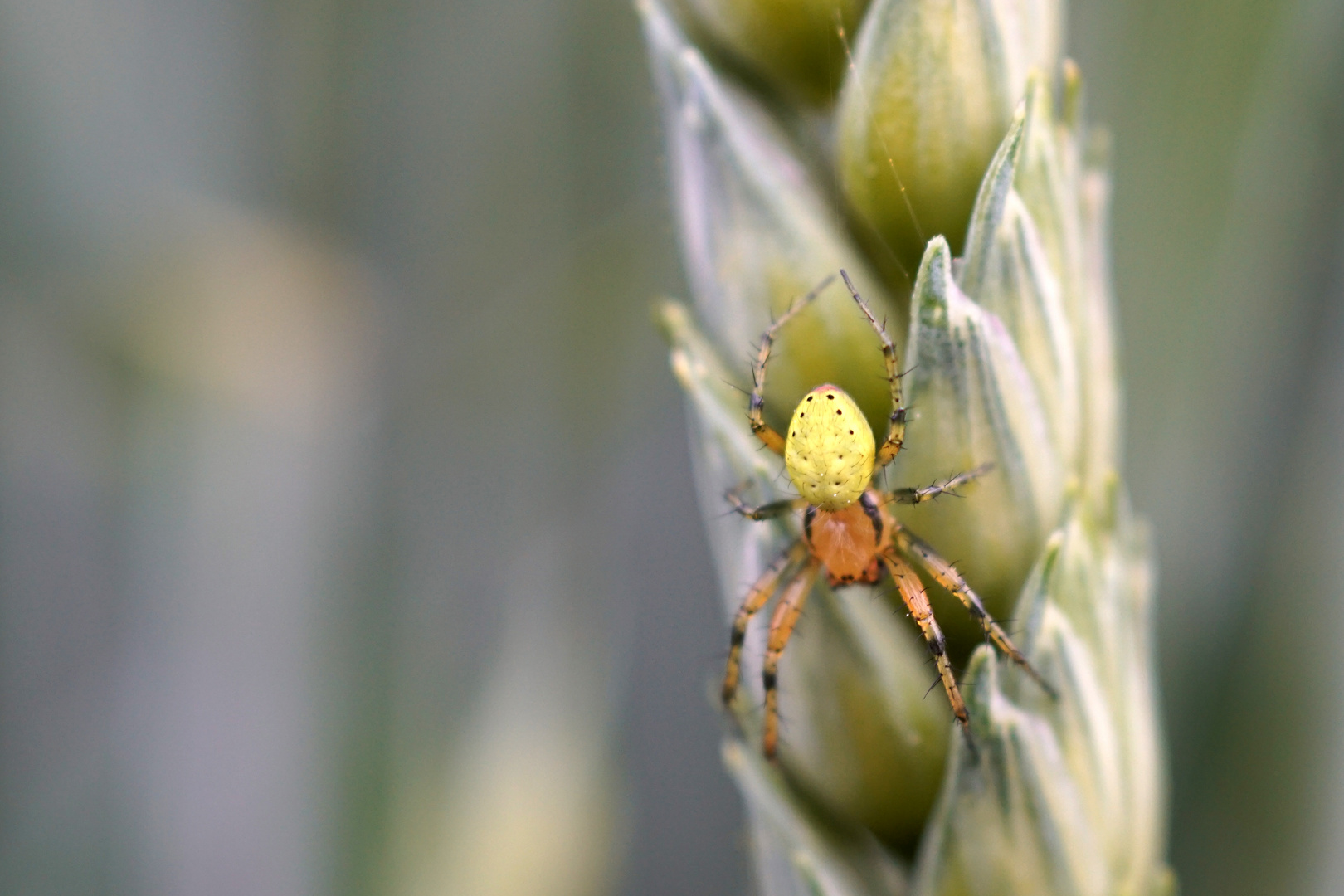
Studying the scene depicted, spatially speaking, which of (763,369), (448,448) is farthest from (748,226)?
(448,448)

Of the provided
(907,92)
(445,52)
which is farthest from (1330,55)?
(445,52)

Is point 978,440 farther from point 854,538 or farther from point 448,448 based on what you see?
point 448,448

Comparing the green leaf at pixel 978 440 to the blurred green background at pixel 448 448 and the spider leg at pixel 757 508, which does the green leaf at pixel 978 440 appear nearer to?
the spider leg at pixel 757 508

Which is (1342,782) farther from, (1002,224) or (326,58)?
(326,58)

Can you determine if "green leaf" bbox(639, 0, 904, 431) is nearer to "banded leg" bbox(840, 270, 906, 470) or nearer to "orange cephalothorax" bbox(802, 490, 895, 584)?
"banded leg" bbox(840, 270, 906, 470)

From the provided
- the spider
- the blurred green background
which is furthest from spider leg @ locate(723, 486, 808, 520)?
the blurred green background

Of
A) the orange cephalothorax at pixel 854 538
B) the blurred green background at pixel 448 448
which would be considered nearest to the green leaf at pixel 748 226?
the orange cephalothorax at pixel 854 538
